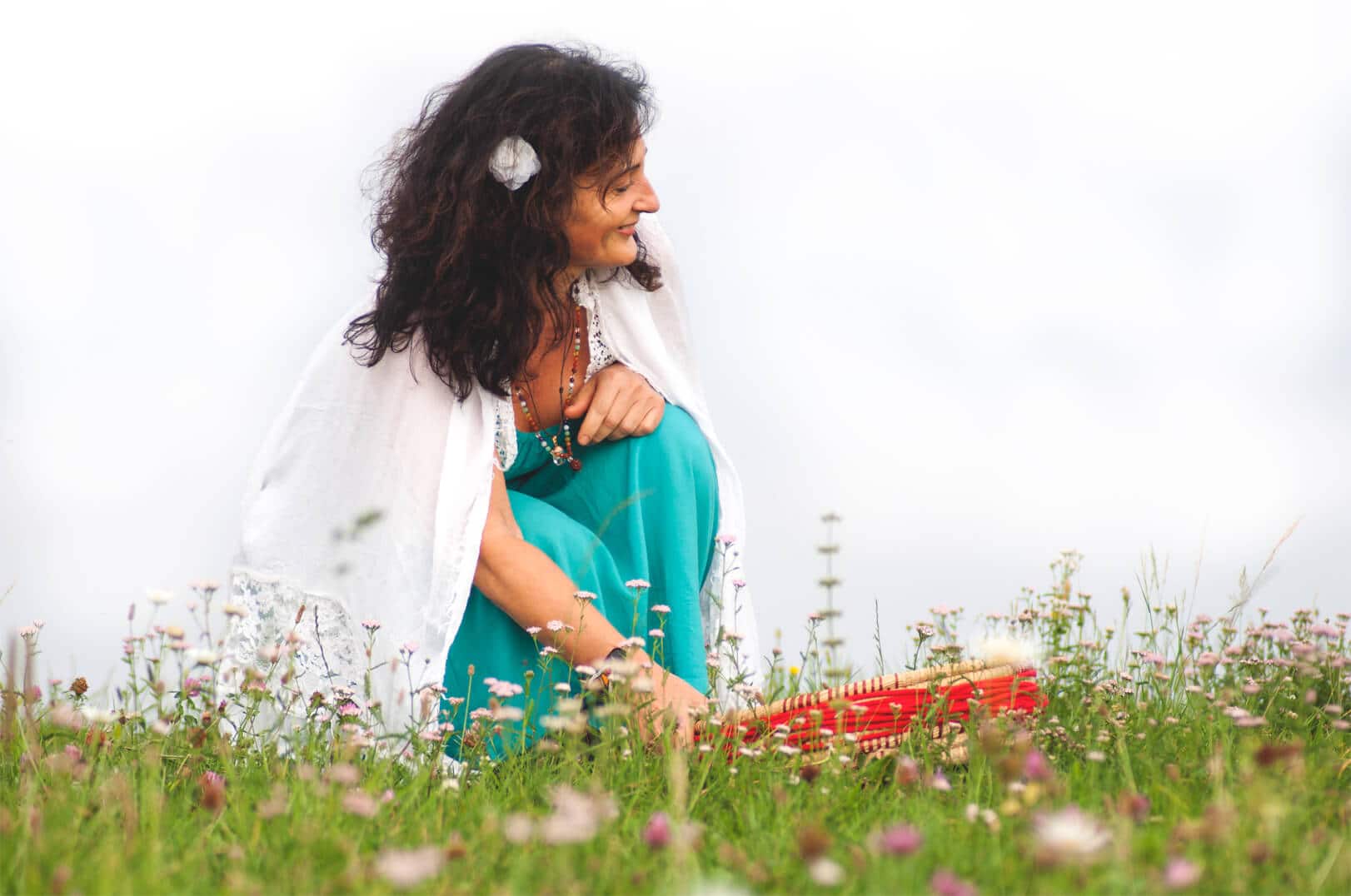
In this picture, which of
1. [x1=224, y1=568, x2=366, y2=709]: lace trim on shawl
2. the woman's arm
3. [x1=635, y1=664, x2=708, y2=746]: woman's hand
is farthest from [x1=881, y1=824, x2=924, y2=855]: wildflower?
[x1=224, y1=568, x2=366, y2=709]: lace trim on shawl

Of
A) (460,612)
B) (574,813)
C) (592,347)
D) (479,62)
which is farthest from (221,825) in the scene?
(479,62)

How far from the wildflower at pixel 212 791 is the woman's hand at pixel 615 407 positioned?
1.25 metres

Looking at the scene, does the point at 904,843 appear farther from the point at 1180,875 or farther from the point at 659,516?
the point at 659,516

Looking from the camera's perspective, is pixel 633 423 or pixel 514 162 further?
pixel 633 423

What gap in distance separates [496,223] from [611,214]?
0.27 metres

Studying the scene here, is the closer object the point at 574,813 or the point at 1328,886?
the point at 574,813

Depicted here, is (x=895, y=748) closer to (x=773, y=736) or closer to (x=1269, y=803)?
(x=773, y=736)

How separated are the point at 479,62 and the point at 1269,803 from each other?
2611 mm

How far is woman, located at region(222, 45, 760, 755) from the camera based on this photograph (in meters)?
3.17

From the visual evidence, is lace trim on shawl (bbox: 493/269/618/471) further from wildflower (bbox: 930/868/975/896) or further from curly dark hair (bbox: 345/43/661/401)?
wildflower (bbox: 930/868/975/896)

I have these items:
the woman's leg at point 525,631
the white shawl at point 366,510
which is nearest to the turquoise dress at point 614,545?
the woman's leg at point 525,631

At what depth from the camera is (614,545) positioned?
134 inches

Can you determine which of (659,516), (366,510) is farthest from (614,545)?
(366,510)

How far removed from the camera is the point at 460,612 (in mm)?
3094
